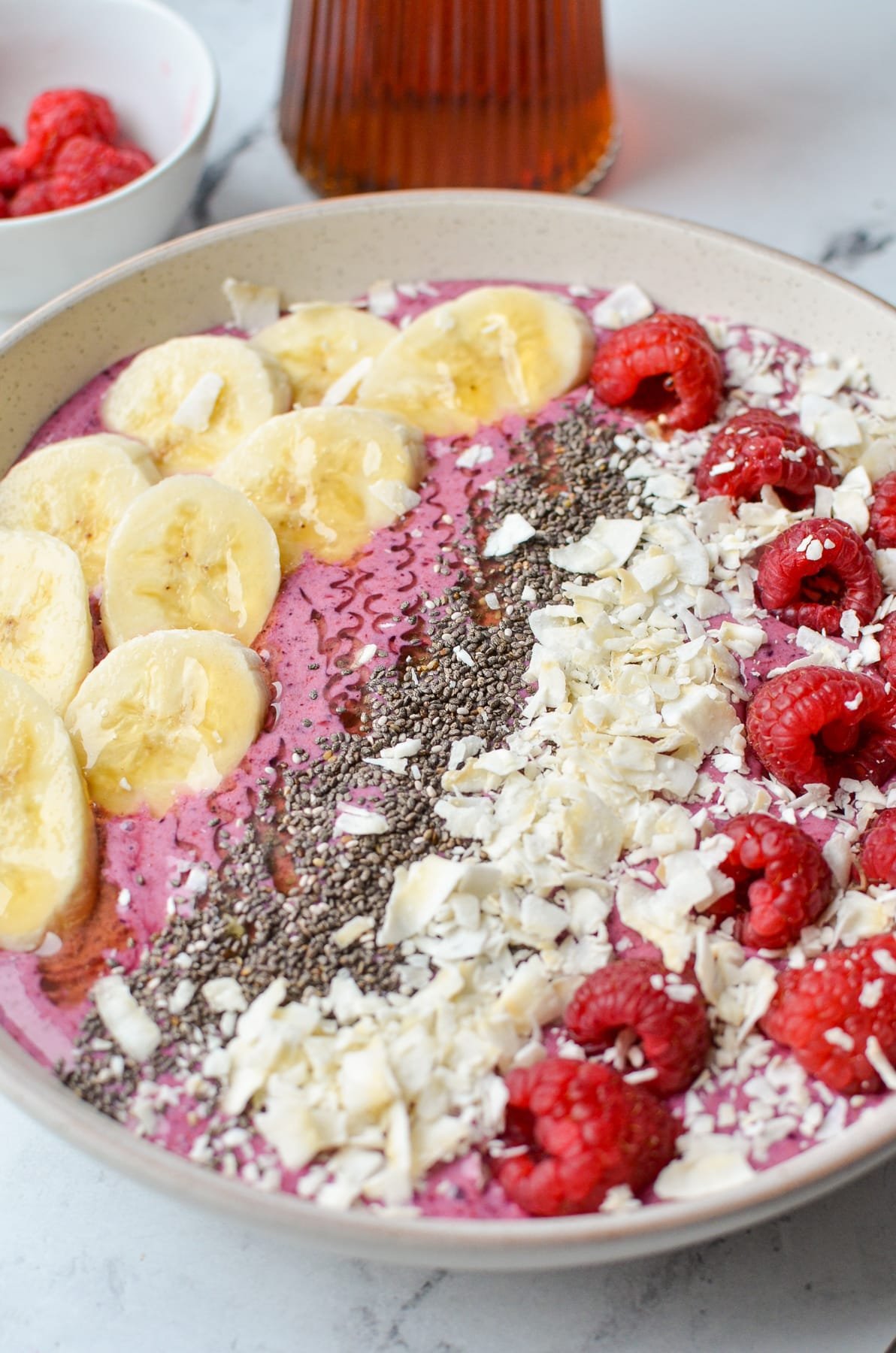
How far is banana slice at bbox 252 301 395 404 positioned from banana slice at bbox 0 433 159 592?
9.7 inches

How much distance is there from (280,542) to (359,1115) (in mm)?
678

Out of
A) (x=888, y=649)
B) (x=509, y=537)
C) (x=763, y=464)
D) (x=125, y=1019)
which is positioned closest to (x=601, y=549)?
(x=509, y=537)

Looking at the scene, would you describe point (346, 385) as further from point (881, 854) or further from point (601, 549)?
point (881, 854)

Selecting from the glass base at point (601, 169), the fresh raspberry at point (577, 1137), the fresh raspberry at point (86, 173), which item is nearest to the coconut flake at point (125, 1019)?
the fresh raspberry at point (577, 1137)

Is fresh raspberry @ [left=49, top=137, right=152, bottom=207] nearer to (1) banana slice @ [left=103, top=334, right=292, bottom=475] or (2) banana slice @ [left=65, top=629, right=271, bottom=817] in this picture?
(1) banana slice @ [left=103, top=334, right=292, bottom=475]

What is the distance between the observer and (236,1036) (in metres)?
1.17

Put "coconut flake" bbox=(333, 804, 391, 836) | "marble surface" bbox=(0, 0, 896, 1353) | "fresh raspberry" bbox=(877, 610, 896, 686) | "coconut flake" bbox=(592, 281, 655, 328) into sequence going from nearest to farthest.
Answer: "marble surface" bbox=(0, 0, 896, 1353)
"coconut flake" bbox=(333, 804, 391, 836)
"fresh raspberry" bbox=(877, 610, 896, 686)
"coconut flake" bbox=(592, 281, 655, 328)

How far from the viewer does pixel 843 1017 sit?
1.13 meters

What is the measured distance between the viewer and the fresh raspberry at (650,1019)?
112 cm

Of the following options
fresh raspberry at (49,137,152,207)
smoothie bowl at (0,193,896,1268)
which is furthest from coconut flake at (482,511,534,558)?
fresh raspberry at (49,137,152,207)

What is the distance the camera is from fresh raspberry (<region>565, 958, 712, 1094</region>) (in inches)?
44.0

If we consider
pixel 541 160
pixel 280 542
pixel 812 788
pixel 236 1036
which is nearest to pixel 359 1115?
pixel 236 1036

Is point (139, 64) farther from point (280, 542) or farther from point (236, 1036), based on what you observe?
point (236, 1036)

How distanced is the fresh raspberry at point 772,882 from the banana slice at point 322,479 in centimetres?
56
